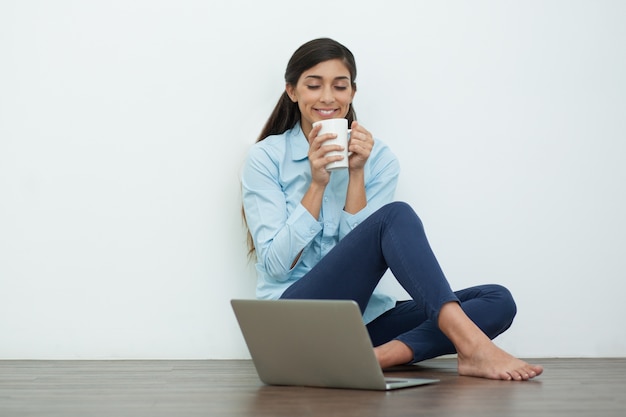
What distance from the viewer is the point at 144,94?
2365mm

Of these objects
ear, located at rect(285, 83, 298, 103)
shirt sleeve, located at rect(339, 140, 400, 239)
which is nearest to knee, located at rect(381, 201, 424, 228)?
shirt sleeve, located at rect(339, 140, 400, 239)

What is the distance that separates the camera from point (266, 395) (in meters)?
1.62

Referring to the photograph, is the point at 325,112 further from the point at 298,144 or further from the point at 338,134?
the point at 338,134

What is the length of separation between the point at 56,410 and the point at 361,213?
917mm

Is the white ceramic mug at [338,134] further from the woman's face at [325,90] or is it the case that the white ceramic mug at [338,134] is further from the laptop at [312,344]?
the laptop at [312,344]

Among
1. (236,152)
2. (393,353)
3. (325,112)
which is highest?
(325,112)

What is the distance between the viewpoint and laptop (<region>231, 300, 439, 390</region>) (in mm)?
1582

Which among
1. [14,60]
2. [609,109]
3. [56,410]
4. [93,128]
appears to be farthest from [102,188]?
[609,109]

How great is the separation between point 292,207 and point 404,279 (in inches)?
18.7

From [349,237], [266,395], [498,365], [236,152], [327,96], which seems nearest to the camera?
[266,395]

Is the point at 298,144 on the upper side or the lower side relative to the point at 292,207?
upper

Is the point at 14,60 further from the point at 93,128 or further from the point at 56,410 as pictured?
the point at 56,410

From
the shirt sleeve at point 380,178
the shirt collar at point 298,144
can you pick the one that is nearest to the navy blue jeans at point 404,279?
the shirt sleeve at point 380,178

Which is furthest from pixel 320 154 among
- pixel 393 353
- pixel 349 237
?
pixel 393 353
